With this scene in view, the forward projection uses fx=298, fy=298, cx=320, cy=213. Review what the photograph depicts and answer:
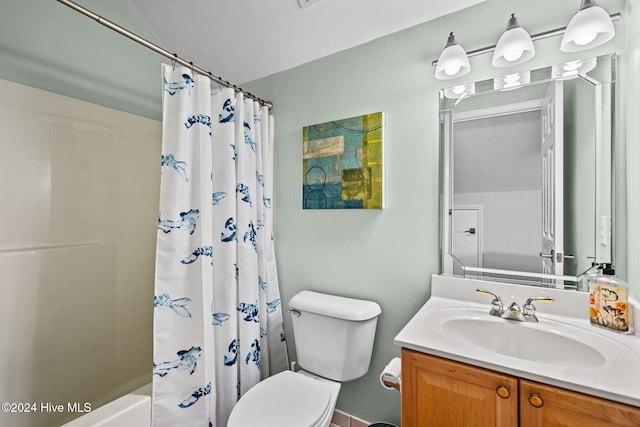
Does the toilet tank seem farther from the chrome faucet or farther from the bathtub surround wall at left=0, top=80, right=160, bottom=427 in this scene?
the bathtub surround wall at left=0, top=80, right=160, bottom=427

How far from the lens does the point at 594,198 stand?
1.11 m

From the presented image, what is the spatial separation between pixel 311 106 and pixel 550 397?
65.4 inches

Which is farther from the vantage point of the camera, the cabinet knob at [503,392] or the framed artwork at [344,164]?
the framed artwork at [344,164]

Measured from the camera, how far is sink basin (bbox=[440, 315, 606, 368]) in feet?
3.13

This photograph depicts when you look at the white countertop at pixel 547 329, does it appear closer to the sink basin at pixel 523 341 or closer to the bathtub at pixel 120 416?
the sink basin at pixel 523 341

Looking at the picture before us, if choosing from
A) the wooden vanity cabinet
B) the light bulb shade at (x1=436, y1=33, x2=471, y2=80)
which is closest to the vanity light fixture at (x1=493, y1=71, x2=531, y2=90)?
the light bulb shade at (x1=436, y1=33, x2=471, y2=80)

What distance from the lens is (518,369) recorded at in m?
0.78

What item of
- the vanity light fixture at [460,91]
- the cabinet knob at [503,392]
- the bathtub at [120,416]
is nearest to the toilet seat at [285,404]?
the bathtub at [120,416]

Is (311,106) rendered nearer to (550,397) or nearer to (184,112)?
(184,112)

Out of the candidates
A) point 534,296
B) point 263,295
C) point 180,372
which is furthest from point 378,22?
point 180,372

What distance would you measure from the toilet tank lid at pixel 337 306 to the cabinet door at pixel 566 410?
734 millimetres

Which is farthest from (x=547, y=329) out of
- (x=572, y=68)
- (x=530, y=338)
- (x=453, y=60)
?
(x=453, y=60)

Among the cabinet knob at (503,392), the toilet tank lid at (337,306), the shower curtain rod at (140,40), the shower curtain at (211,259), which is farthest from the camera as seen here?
the toilet tank lid at (337,306)

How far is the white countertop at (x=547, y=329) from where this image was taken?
0.72 metres
